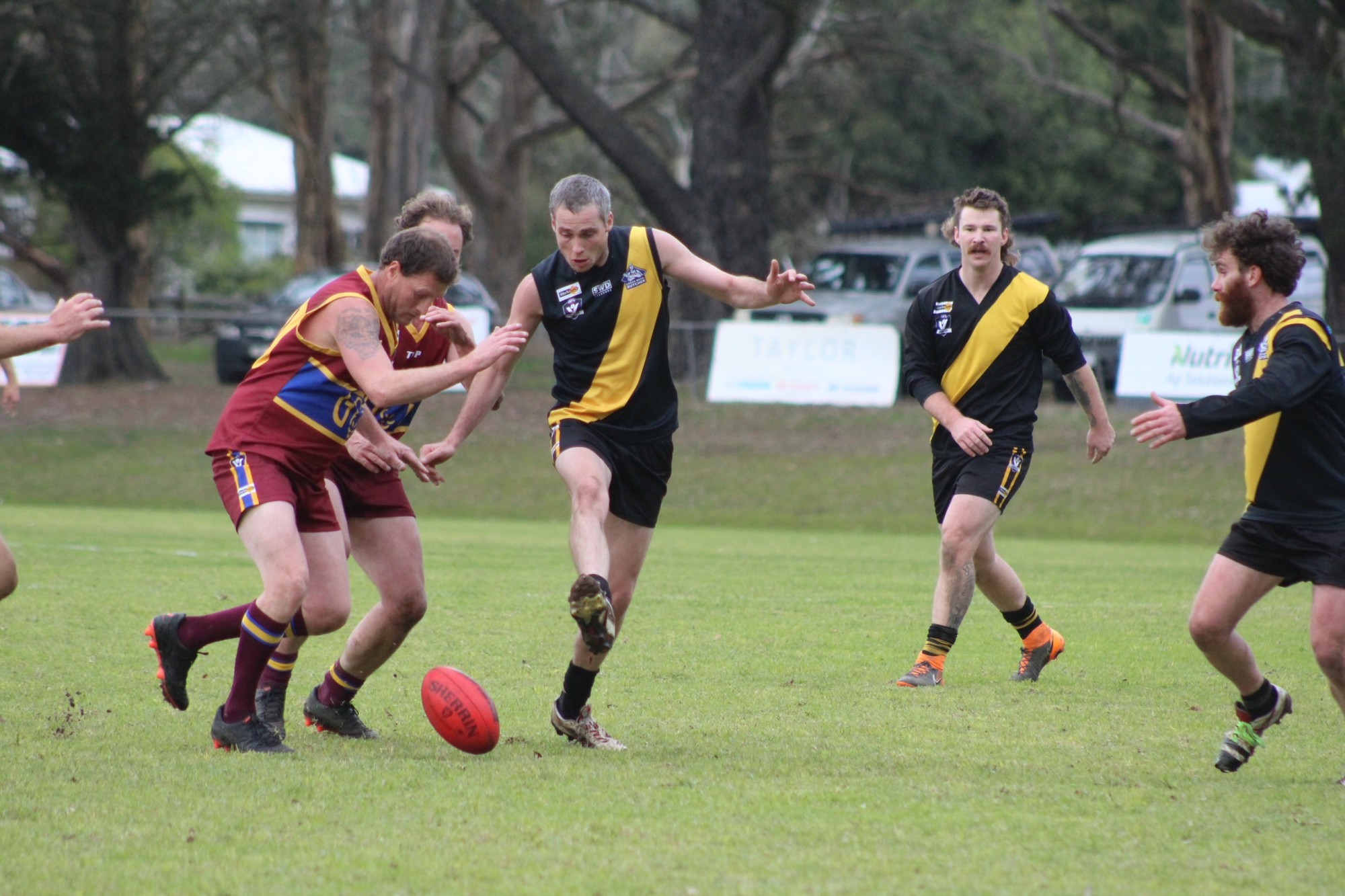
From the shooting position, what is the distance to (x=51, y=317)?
5.84 meters

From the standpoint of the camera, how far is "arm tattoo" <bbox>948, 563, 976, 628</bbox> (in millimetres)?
7746

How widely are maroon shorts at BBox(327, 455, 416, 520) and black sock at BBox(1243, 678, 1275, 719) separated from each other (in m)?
3.44

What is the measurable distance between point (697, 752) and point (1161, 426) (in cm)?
214

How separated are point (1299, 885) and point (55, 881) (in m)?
3.44

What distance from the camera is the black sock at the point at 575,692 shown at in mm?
6098

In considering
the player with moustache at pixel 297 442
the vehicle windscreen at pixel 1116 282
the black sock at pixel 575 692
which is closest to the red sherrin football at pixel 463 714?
the black sock at pixel 575 692

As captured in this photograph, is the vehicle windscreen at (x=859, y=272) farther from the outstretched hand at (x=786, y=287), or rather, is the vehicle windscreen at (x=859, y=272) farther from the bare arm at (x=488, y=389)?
the bare arm at (x=488, y=389)

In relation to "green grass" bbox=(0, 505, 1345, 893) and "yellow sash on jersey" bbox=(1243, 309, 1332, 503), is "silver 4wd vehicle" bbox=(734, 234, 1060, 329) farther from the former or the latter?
"yellow sash on jersey" bbox=(1243, 309, 1332, 503)

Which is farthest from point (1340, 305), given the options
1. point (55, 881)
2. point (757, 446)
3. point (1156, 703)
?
point (55, 881)

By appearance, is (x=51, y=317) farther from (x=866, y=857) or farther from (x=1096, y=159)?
(x=1096, y=159)

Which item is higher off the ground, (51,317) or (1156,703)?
(51,317)

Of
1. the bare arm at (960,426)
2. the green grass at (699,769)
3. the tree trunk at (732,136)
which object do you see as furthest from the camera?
the tree trunk at (732,136)

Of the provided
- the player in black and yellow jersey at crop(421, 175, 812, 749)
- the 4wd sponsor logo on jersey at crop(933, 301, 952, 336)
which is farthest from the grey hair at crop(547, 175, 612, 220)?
the 4wd sponsor logo on jersey at crop(933, 301, 952, 336)

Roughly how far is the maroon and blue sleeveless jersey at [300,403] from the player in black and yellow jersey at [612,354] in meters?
0.61
